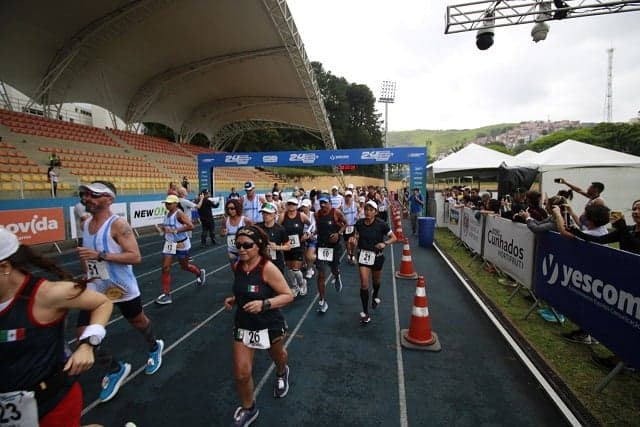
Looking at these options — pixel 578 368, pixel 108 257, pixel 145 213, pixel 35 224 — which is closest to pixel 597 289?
pixel 578 368

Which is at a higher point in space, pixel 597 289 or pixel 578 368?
pixel 597 289

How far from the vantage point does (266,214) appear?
4859 mm

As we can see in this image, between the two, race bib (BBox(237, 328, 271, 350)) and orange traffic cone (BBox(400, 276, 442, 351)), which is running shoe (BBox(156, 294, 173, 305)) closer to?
race bib (BBox(237, 328, 271, 350))

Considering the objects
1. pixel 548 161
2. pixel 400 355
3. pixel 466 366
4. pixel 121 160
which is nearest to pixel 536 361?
pixel 466 366

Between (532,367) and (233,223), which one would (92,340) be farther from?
(532,367)

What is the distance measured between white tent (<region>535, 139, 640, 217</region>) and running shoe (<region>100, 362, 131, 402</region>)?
49.3 feet

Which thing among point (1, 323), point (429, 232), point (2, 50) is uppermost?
point (2, 50)

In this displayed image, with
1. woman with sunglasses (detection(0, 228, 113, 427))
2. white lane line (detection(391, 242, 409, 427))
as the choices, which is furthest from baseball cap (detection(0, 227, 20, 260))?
white lane line (detection(391, 242, 409, 427))

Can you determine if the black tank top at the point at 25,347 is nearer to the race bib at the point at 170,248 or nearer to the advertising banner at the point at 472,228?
the race bib at the point at 170,248

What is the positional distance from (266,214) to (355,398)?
279 cm

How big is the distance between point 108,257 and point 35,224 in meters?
8.24

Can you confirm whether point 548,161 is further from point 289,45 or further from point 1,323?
point 1,323

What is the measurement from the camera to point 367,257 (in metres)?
4.86

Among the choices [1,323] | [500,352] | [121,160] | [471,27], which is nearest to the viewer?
[1,323]
